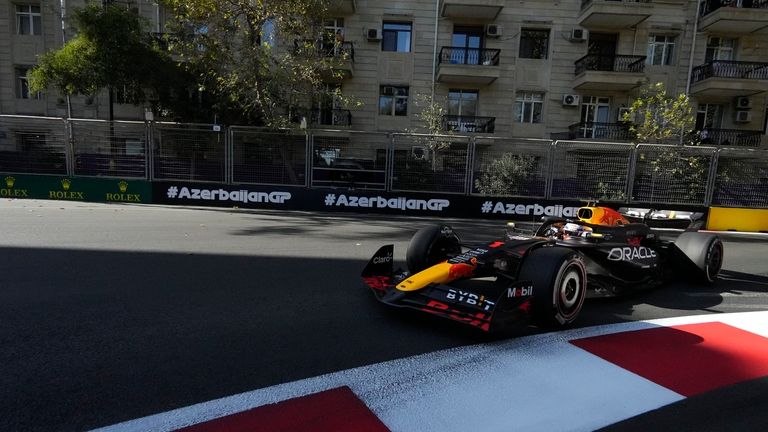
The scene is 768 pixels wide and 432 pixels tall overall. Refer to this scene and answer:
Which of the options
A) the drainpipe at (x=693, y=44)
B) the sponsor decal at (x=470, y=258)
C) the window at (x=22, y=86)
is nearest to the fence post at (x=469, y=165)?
the sponsor decal at (x=470, y=258)

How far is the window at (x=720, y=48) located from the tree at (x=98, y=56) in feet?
94.6

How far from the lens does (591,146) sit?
506 inches

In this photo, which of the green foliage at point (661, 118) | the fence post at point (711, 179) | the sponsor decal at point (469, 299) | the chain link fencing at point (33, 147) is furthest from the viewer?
the green foliage at point (661, 118)

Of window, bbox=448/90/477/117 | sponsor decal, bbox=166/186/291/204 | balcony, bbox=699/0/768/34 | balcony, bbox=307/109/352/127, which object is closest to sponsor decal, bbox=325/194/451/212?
sponsor decal, bbox=166/186/291/204

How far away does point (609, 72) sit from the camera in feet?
77.5

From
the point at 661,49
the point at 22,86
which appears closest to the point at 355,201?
the point at 661,49

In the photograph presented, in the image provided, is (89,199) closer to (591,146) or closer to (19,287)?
(19,287)

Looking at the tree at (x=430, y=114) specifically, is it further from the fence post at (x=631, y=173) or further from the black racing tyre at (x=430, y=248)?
the black racing tyre at (x=430, y=248)

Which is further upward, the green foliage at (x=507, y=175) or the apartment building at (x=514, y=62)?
the apartment building at (x=514, y=62)

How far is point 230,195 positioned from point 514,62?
1807 centimetres

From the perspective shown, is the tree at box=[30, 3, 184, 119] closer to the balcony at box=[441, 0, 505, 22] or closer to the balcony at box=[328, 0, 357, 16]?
the balcony at box=[328, 0, 357, 16]

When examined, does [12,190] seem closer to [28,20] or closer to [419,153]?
[419,153]

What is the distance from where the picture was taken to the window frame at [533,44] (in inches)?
980

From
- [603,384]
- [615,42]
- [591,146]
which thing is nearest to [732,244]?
[591,146]
